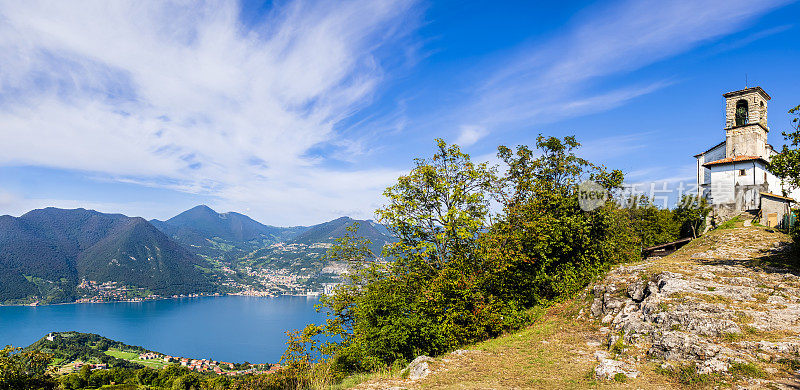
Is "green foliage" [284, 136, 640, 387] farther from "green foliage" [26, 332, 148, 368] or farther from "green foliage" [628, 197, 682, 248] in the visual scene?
"green foliage" [26, 332, 148, 368]

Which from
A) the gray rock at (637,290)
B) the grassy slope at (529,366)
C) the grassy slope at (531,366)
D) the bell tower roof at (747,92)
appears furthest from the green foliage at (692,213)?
the grassy slope at (529,366)

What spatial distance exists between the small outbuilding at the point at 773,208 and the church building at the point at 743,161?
171 centimetres

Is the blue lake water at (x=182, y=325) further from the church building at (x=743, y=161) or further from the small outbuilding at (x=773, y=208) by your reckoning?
the small outbuilding at (x=773, y=208)

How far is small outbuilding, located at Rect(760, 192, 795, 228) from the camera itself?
2758cm

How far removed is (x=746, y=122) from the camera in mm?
34000

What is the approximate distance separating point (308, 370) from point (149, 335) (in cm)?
15858

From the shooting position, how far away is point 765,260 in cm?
1602

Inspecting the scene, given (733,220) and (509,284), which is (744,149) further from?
(509,284)

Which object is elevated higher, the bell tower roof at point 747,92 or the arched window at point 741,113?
the bell tower roof at point 747,92

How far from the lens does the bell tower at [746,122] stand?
33.3 metres

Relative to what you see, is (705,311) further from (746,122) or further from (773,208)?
(746,122)

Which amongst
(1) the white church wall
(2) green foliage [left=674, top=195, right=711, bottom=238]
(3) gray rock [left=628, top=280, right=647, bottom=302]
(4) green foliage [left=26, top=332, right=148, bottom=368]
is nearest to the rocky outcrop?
(3) gray rock [left=628, top=280, right=647, bottom=302]

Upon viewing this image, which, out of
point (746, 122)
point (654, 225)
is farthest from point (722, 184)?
point (654, 225)

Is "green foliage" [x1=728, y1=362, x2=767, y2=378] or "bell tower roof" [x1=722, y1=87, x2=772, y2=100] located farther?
"bell tower roof" [x1=722, y1=87, x2=772, y2=100]
